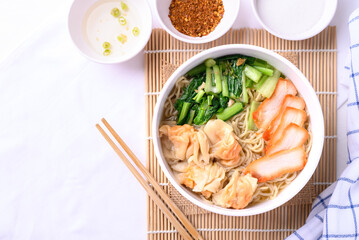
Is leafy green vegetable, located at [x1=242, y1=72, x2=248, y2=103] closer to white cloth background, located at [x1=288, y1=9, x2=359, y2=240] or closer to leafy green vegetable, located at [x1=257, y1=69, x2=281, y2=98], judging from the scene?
leafy green vegetable, located at [x1=257, y1=69, x2=281, y2=98]

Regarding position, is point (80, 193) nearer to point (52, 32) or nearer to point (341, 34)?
point (52, 32)

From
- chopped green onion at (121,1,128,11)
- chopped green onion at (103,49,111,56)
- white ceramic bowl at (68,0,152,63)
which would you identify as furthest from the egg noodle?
chopped green onion at (121,1,128,11)

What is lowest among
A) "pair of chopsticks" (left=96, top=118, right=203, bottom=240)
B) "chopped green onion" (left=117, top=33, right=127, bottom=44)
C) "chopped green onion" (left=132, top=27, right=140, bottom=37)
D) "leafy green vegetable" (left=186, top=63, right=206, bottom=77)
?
"pair of chopsticks" (left=96, top=118, right=203, bottom=240)

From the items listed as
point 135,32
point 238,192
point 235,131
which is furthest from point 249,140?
point 135,32

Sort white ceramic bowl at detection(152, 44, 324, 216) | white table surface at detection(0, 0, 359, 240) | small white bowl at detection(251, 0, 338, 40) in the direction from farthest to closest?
white table surface at detection(0, 0, 359, 240)
small white bowl at detection(251, 0, 338, 40)
white ceramic bowl at detection(152, 44, 324, 216)

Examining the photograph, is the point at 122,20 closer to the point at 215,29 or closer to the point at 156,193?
the point at 215,29

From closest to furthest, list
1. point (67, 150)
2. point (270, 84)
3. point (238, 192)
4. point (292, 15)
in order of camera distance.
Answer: point (238, 192) < point (270, 84) < point (292, 15) < point (67, 150)
